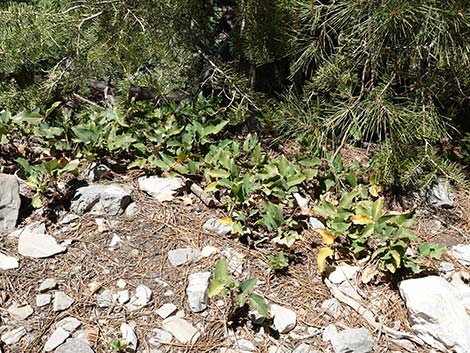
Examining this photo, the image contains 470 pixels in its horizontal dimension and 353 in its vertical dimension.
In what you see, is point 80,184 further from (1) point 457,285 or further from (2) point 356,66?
(1) point 457,285

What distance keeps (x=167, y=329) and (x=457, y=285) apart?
1044 millimetres

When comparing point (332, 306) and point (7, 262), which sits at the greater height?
point (7, 262)

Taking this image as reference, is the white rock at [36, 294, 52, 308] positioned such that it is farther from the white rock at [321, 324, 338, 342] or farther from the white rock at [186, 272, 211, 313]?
the white rock at [321, 324, 338, 342]

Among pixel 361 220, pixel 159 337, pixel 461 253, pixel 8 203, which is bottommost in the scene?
pixel 461 253

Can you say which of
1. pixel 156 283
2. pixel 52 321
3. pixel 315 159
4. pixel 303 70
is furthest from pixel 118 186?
pixel 303 70

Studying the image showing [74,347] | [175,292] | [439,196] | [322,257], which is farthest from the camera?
→ [439,196]

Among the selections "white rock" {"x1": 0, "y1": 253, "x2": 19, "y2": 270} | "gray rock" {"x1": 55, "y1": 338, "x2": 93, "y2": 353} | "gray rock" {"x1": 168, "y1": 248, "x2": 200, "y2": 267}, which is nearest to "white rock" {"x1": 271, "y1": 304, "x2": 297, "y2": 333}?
"gray rock" {"x1": 168, "y1": 248, "x2": 200, "y2": 267}

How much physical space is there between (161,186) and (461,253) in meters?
1.21

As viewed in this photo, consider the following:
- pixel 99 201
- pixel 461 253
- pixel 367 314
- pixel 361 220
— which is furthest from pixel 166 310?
pixel 461 253

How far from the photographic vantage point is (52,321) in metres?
1.60

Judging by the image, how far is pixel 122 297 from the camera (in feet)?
5.55

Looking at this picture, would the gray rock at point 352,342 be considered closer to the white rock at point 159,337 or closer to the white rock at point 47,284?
the white rock at point 159,337

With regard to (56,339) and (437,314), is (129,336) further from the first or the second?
(437,314)

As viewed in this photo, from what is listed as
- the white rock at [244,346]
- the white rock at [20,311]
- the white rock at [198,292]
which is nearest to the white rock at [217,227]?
the white rock at [198,292]
